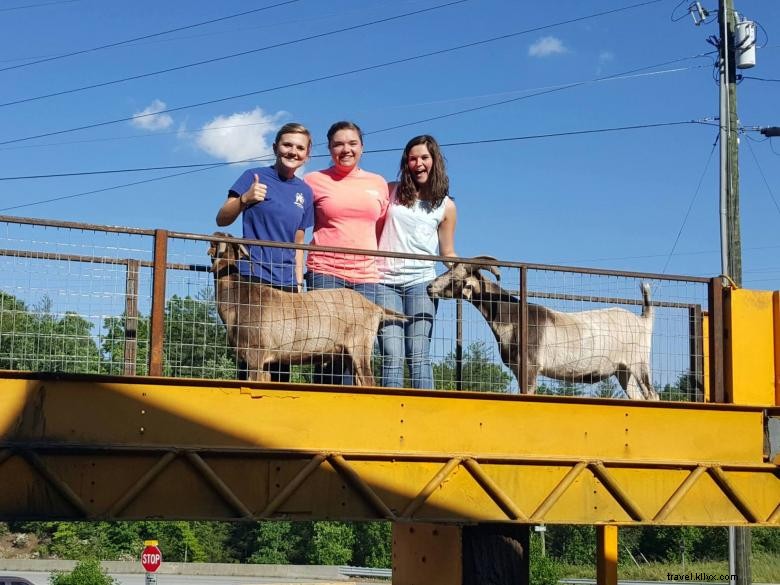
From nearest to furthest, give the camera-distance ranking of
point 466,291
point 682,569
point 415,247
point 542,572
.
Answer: point 415,247, point 466,291, point 542,572, point 682,569

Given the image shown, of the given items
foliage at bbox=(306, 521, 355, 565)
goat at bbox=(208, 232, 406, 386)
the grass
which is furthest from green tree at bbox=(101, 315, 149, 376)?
foliage at bbox=(306, 521, 355, 565)

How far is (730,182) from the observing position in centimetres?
2064

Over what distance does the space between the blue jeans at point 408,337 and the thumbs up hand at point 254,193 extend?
4.06 feet

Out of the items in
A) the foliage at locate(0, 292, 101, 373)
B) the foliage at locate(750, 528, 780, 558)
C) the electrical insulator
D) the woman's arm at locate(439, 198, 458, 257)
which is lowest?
the foliage at locate(750, 528, 780, 558)

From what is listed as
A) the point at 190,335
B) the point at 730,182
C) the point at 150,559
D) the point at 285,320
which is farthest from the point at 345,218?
the point at 150,559

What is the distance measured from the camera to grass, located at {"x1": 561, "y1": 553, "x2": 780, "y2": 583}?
41.6m

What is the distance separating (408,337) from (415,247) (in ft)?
3.06

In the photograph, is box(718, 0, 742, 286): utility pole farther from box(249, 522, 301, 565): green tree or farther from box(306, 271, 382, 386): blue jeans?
box(249, 522, 301, 565): green tree

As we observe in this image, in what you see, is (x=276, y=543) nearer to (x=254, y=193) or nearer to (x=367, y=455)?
(x=367, y=455)

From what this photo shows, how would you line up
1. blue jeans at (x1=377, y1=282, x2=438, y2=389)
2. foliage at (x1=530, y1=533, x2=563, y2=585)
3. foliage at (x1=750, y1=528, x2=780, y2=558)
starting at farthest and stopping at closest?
foliage at (x1=750, y1=528, x2=780, y2=558) < foliage at (x1=530, y1=533, x2=563, y2=585) < blue jeans at (x1=377, y1=282, x2=438, y2=389)

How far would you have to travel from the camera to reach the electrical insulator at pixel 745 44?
69.0 feet

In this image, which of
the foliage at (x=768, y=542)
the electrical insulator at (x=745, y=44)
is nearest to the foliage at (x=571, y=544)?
the foliage at (x=768, y=542)

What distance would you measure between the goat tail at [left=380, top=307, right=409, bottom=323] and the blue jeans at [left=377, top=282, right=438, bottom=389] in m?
0.03

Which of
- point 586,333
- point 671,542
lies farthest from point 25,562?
point 586,333
